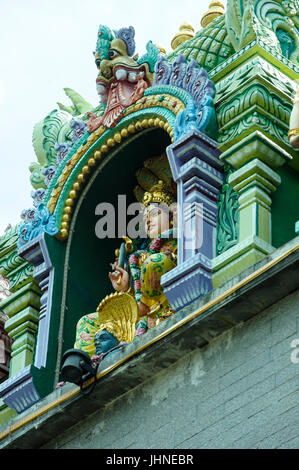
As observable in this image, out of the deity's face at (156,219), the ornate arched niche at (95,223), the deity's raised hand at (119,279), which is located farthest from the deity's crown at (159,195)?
the deity's raised hand at (119,279)

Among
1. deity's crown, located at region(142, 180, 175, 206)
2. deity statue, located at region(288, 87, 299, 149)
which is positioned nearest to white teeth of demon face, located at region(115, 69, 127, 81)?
deity's crown, located at region(142, 180, 175, 206)

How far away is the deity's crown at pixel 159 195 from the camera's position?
15.4 m

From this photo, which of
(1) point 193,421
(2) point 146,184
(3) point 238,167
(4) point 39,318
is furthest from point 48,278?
(1) point 193,421

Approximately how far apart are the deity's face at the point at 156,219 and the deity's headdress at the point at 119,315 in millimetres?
723

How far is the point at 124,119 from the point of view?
51.5 ft

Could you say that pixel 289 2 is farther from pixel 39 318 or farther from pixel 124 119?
pixel 39 318

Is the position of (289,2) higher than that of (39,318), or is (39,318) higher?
(289,2)

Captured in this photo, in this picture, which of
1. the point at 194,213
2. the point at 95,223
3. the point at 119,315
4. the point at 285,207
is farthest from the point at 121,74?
the point at 285,207

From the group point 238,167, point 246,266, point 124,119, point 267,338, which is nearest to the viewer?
point 267,338

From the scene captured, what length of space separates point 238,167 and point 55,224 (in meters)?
2.73

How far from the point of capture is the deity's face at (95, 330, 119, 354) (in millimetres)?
14594

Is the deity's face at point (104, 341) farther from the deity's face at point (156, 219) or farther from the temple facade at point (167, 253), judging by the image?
the deity's face at point (156, 219)

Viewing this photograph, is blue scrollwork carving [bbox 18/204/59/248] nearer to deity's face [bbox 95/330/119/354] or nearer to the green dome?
deity's face [bbox 95/330/119/354]

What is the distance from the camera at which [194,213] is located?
1410 centimetres
